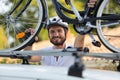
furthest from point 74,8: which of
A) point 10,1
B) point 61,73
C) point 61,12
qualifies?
point 61,73

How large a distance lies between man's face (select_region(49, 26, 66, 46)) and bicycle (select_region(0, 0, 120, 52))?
4.9 inches

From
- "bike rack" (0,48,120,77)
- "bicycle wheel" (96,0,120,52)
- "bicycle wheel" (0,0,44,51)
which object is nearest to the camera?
"bike rack" (0,48,120,77)

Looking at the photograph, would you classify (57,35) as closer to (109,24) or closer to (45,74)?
(109,24)

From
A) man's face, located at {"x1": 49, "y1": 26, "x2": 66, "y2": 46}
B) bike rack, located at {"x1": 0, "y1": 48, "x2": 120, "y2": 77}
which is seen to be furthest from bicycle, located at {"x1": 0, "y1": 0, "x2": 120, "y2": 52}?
bike rack, located at {"x1": 0, "y1": 48, "x2": 120, "y2": 77}

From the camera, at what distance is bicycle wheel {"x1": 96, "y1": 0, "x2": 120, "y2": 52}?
3.84 metres

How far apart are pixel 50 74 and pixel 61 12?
177 centimetres

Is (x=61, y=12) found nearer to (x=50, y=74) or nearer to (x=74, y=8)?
(x=74, y=8)

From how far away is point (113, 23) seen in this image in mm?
3908

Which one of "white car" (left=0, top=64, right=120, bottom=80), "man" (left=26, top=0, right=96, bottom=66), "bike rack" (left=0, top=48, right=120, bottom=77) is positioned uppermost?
"man" (left=26, top=0, right=96, bottom=66)

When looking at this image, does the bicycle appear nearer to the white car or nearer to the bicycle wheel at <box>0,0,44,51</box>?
the bicycle wheel at <box>0,0,44,51</box>

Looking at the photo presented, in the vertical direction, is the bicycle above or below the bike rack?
above

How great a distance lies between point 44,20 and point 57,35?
265 millimetres

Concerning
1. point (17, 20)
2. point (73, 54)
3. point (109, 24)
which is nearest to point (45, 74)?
point (73, 54)

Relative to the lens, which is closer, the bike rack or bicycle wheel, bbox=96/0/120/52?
the bike rack
